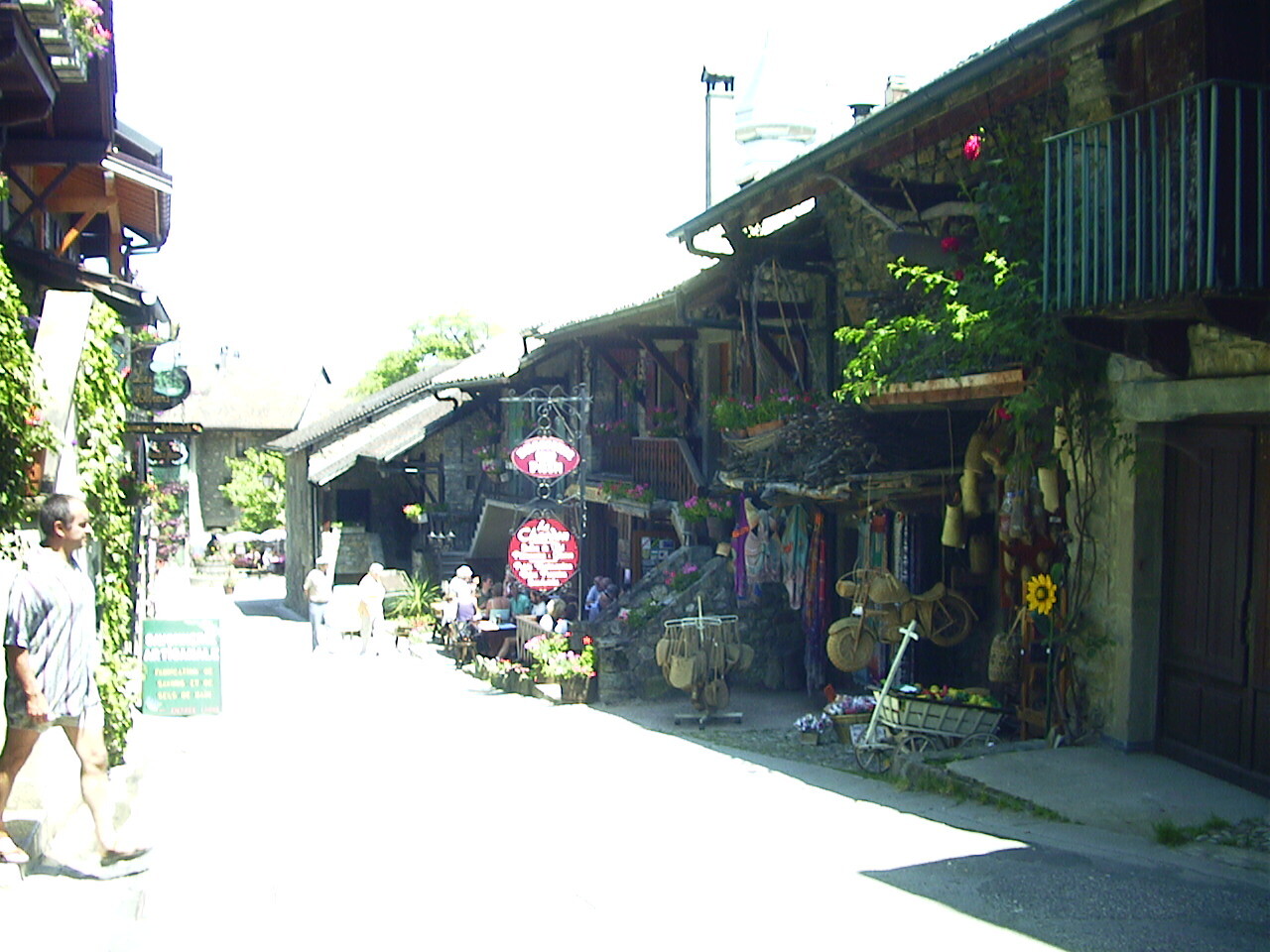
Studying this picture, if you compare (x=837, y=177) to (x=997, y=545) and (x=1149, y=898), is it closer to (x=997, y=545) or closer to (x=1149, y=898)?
(x=997, y=545)

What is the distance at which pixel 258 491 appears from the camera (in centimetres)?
5153

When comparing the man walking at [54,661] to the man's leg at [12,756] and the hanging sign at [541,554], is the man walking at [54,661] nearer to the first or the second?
the man's leg at [12,756]

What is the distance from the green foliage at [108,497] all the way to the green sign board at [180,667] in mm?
792

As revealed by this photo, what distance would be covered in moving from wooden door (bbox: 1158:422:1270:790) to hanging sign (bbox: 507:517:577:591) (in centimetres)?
966

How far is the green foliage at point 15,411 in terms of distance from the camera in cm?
548

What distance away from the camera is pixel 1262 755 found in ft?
25.5

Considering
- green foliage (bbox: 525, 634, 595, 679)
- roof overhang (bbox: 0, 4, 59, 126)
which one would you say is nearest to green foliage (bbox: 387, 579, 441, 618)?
green foliage (bbox: 525, 634, 595, 679)

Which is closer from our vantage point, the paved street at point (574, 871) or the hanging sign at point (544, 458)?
the paved street at point (574, 871)

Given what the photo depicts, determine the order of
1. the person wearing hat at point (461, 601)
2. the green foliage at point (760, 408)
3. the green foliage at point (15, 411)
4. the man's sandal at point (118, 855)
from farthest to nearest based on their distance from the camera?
1. the person wearing hat at point (461, 601)
2. the green foliage at point (760, 408)
3. the man's sandal at point (118, 855)
4. the green foliage at point (15, 411)

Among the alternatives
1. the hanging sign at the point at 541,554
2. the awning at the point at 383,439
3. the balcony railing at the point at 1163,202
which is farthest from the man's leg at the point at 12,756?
the awning at the point at 383,439

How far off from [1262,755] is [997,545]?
13.5 ft

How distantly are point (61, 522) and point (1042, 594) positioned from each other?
22.3 feet

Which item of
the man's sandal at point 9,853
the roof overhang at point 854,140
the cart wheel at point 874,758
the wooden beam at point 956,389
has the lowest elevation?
the cart wheel at point 874,758

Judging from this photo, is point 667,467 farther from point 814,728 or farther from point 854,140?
point 854,140
